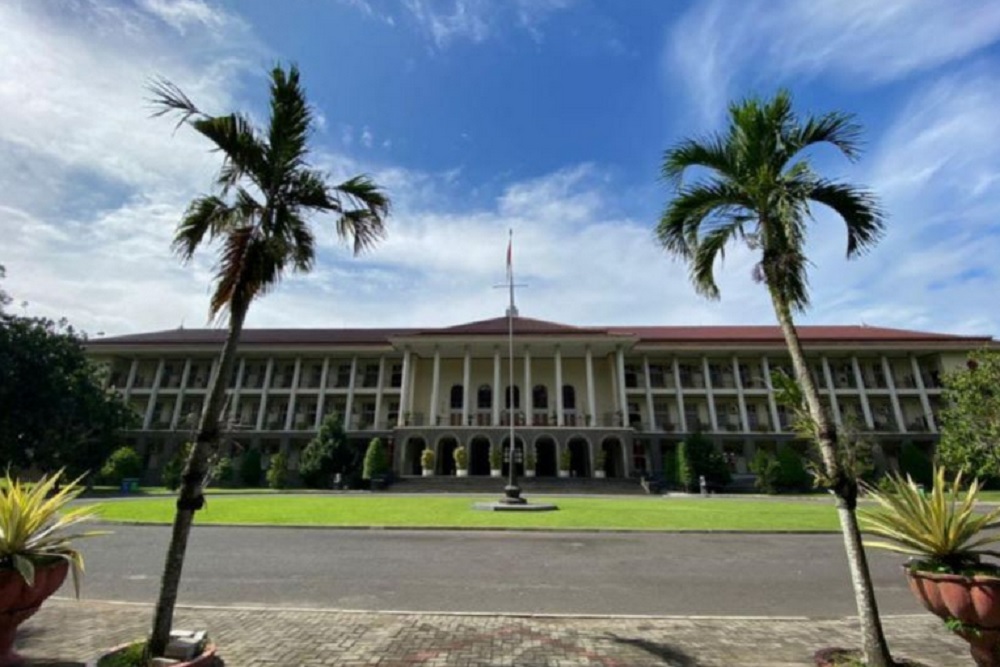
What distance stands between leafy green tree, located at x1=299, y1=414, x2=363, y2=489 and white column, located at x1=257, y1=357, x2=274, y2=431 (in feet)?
35.8

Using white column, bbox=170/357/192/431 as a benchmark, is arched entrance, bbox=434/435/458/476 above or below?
below

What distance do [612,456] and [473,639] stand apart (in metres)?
36.3

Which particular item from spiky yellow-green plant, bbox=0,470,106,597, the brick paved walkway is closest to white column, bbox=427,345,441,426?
the brick paved walkway

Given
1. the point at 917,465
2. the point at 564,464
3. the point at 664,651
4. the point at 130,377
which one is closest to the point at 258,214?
the point at 664,651

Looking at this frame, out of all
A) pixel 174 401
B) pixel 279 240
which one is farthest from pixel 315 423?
pixel 279 240

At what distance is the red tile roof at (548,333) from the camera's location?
131 ft

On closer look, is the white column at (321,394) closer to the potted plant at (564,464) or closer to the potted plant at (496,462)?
the potted plant at (496,462)

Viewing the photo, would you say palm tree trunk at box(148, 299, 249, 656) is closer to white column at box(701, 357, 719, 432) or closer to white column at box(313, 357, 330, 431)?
white column at box(313, 357, 330, 431)

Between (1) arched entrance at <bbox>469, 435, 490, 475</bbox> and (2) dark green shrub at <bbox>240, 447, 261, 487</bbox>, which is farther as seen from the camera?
(1) arched entrance at <bbox>469, 435, 490, 475</bbox>

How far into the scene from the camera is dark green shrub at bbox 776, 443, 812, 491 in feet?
100

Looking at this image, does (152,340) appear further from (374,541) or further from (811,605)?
(811,605)

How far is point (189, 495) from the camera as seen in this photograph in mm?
4500

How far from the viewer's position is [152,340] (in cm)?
4412

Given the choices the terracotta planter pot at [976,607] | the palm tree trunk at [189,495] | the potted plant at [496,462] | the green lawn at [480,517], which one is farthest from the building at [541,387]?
the terracotta planter pot at [976,607]
